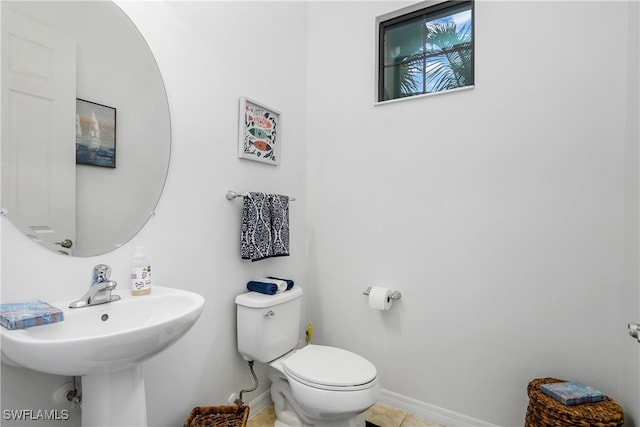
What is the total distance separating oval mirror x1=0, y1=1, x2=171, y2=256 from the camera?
3.27ft

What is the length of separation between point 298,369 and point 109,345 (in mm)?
883

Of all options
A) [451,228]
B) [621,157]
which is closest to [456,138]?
[451,228]

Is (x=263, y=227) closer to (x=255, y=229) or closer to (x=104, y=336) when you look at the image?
(x=255, y=229)

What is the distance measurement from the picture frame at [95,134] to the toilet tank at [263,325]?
859mm

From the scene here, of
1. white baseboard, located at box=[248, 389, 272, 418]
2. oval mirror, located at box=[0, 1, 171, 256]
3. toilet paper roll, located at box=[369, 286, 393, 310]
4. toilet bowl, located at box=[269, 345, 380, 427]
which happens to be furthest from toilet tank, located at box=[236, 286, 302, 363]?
oval mirror, located at box=[0, 1, 171, 256]

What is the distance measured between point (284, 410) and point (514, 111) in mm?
1916

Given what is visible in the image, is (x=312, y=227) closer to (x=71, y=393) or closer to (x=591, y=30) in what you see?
(x=71, y=393)

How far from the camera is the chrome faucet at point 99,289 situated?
1049mm

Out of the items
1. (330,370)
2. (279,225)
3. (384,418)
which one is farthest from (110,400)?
(384,418)

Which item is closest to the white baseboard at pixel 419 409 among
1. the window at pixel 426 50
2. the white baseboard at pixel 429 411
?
the white baseboard at pixel 429 411

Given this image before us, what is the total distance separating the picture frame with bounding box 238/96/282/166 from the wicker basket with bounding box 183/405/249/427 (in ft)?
3.86

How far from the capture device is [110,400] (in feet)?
3.20

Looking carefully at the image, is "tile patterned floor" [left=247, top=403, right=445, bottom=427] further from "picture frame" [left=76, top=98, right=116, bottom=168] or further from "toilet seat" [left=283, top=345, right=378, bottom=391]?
"picture frame" [left=76, top=98, right=116, bottom=168]

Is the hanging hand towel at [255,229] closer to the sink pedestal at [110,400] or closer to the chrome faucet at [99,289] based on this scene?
the chrome faucet at [99,289]
